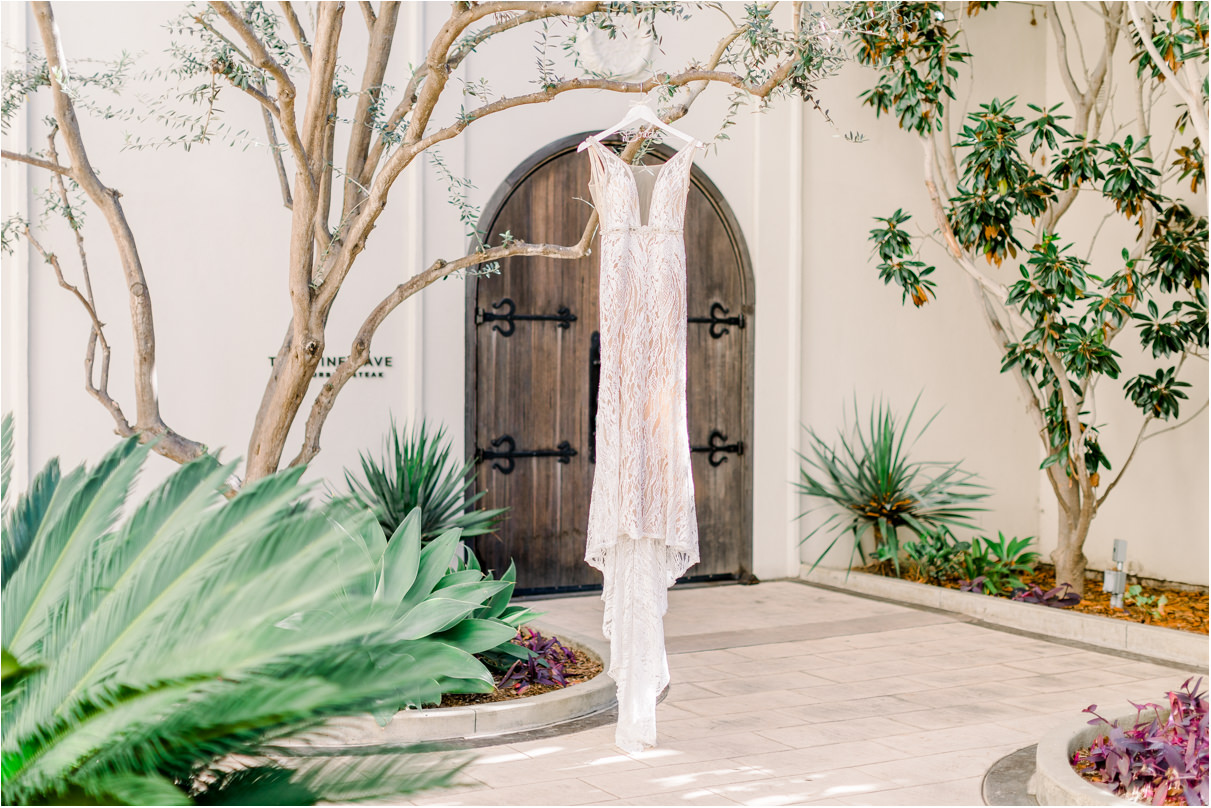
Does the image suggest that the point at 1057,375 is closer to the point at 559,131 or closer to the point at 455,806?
the point at 559,131

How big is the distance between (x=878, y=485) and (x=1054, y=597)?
1282 millimetres

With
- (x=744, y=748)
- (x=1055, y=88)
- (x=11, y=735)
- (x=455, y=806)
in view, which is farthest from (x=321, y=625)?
(x=1055, y=88)

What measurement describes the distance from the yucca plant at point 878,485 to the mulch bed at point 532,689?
8.18ft

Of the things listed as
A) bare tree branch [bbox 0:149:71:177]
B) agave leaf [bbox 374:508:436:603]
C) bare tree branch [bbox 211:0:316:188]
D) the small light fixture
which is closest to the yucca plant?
the small light fixture

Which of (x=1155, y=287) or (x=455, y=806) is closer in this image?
(x=455, y=806)

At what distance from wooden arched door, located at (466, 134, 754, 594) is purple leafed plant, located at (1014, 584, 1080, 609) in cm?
183

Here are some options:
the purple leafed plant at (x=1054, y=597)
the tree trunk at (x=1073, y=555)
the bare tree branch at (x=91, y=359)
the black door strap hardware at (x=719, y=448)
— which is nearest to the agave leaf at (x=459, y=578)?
the bare tree branch at (x=91, y=359)

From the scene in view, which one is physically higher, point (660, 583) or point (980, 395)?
point (980, 395)

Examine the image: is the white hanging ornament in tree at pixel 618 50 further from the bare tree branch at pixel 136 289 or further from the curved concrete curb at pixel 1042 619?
the curved concrete curb at pixel 1042 619

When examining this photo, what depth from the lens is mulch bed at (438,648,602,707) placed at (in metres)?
3.93

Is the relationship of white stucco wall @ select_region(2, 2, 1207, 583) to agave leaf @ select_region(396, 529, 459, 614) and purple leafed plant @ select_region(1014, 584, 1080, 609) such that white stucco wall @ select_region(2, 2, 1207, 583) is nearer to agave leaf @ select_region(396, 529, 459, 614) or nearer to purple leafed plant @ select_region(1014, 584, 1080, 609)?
purple leafed plant @ select_region(1014, 584, 1080, 609)

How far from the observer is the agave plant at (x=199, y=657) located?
142cm

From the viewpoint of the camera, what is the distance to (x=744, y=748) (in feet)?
12.0

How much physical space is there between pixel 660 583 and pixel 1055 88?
5.74 meters
